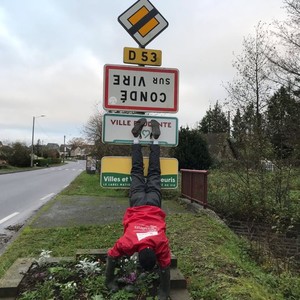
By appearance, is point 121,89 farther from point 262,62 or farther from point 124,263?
point 262,62

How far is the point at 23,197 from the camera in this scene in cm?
1673

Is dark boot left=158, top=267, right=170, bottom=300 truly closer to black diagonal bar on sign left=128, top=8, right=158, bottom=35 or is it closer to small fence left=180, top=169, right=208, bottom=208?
black diagonal bar on sign left=128, top=8, right=158, bottom=35

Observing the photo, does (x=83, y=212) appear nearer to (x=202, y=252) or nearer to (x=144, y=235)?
(x=202, y=252)

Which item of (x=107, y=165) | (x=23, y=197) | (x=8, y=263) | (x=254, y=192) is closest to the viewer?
(x=107, y=165)

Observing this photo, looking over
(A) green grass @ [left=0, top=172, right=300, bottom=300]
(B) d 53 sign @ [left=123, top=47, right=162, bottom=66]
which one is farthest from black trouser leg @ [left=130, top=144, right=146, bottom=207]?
(A) green grass @ [left=0, top=172, right=300, bottom=300]

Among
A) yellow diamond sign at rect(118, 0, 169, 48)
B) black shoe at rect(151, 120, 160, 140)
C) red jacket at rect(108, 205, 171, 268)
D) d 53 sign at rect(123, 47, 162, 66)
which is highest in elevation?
yellow diamond sign at rect(118, 0, 169, 48)

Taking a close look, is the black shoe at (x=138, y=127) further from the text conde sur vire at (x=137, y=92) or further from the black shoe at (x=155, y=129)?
the text conde sur vire at (x=137, y=92)

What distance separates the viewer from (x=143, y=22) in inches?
179

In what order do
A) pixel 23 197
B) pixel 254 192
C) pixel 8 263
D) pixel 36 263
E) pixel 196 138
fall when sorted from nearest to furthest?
1. pixel 36 263
2. pixel 8 263
3. pixel 254 192
4. pixel 23 197
5. pixel 196 138

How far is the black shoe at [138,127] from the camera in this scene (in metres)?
4.23

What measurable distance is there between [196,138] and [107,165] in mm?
20506

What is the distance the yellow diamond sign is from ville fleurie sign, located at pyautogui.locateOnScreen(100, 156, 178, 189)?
4.38ft

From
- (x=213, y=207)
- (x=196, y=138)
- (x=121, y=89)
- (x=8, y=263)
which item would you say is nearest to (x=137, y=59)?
(x=121, y=89)

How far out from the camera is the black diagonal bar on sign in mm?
4535
